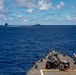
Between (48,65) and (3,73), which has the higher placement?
(48,65)

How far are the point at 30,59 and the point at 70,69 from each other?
4152cm

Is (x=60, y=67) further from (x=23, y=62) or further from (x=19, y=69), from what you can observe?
(x=23, y=62)

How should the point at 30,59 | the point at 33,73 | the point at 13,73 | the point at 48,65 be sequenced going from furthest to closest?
the point at 30,59, the point at 13,73, the point at 48,65, the point at 33,73

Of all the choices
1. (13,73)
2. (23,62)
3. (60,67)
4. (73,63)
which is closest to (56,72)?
(60,67)

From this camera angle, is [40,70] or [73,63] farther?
[73,63]

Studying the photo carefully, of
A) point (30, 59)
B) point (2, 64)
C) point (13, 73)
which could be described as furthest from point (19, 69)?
point (30, 59)

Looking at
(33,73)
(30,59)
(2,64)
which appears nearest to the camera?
(33,73)

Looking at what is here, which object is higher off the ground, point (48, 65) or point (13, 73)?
point (48, 65)

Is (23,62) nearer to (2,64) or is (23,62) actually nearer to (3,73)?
(2,64)

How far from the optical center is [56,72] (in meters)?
64.3

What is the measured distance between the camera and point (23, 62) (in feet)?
330

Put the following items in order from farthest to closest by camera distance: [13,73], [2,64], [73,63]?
[2,64] → [13,73] → [73,63]

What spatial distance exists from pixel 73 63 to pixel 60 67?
10.6 m

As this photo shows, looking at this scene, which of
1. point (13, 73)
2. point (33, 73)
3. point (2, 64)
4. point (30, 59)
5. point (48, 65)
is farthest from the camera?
point (30, 59)
